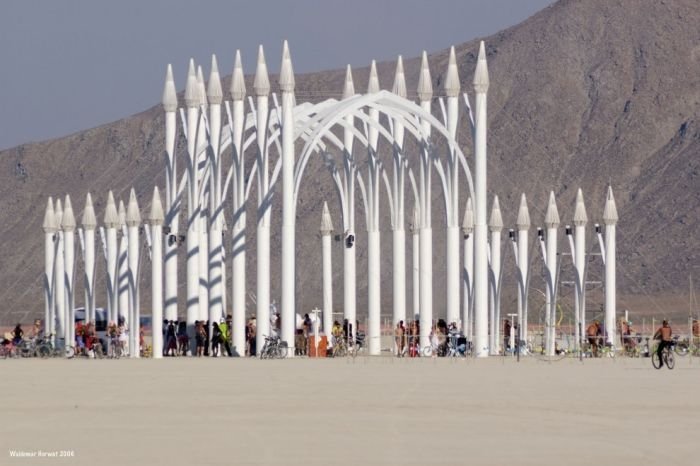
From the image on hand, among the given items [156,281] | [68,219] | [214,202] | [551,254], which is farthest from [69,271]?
[551,254]

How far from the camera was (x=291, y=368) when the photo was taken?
38.6 metres

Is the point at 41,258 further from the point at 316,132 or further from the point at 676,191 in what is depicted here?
the point at 316,132

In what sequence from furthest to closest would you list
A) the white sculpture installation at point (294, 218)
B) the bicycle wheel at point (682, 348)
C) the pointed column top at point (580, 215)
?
the pointed column top at point (580, 215), the bicycle wheel at point (682, 348), the white sculpture installation at point (294, 218)

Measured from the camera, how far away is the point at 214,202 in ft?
160

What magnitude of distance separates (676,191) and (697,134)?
28.1ft

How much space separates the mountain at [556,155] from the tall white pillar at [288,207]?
7175 centimetres

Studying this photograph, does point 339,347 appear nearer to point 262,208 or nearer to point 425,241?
point 425,241

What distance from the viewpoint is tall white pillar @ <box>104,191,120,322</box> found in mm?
51625

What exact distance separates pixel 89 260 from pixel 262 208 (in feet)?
34.2

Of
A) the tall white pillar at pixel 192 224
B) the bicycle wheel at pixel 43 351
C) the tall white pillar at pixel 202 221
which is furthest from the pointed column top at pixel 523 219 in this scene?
the bicycle wheel at pixel 43 351

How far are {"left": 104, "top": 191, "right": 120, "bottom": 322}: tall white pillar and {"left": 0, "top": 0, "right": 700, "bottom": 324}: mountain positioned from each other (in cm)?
6539

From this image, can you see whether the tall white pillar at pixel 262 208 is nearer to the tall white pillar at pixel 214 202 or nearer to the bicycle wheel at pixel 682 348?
the tall white pillar at pixel 214 202

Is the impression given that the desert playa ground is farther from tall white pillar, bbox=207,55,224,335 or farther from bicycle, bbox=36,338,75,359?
bicycle, bbox=36,338,75,359

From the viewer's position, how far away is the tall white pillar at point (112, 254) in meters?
51.6
